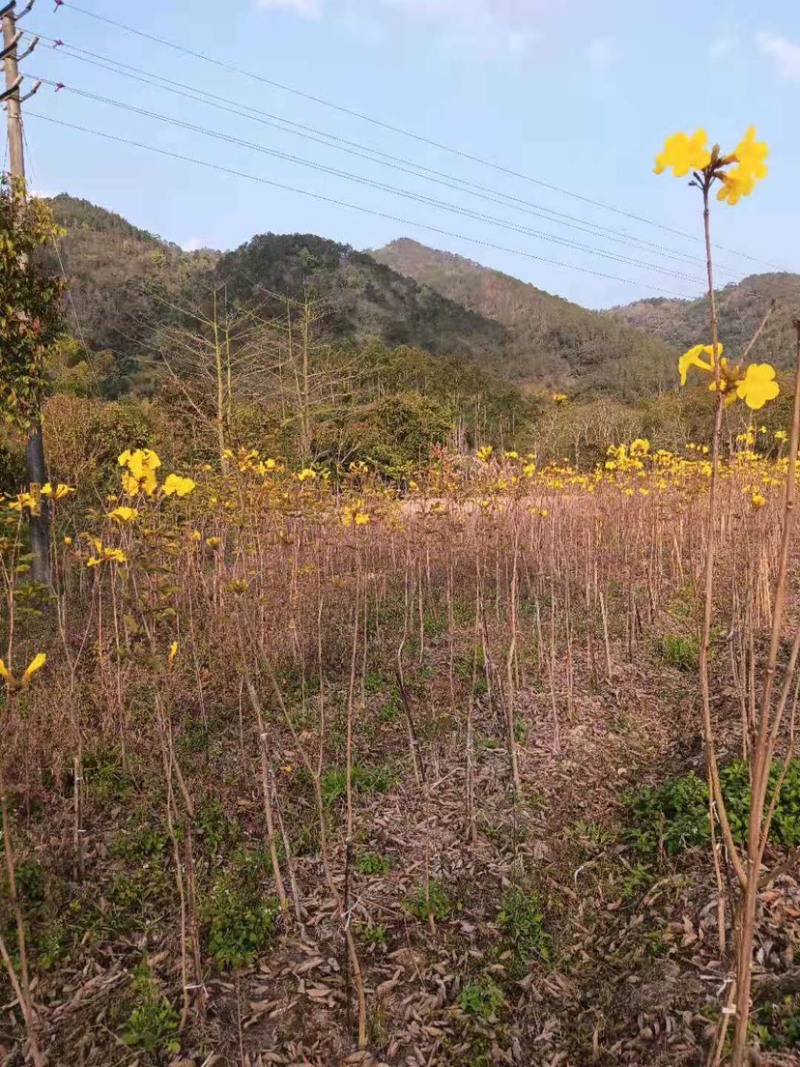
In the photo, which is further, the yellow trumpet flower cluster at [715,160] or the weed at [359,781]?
the weed at [359,781]

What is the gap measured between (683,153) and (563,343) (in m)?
51.7

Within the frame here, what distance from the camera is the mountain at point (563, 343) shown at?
3797 cm

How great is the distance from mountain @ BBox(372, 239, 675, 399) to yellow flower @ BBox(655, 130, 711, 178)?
3390 centimetres

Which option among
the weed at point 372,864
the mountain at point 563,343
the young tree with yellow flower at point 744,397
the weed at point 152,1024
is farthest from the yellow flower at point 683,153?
the mountain at point 563,343

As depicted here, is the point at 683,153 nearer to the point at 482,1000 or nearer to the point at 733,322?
the point at 482,1000

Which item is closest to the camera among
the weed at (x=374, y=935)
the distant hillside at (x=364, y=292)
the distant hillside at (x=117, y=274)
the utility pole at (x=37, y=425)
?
the weed at (x=374, y=935)

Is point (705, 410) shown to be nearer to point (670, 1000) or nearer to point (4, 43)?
point (4, 43)

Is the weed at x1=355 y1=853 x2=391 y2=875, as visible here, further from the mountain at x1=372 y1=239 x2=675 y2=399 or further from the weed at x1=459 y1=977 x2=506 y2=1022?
the mountain at x1=372 y1=239 x2=675 y2=399

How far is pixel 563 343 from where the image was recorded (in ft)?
161

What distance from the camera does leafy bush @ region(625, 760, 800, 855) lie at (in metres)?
2.63

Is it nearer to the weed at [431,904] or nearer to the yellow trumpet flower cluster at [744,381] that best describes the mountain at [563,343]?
the weed at [431,904]

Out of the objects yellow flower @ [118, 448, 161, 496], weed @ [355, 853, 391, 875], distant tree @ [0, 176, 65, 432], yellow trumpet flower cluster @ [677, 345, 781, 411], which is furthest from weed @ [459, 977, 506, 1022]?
distant tree @ [0, 176, 65, 432]

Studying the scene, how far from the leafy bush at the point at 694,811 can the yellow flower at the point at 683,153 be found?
2464 millimetres

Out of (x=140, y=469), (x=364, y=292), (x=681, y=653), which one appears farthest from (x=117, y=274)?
(x=140, y=469)
